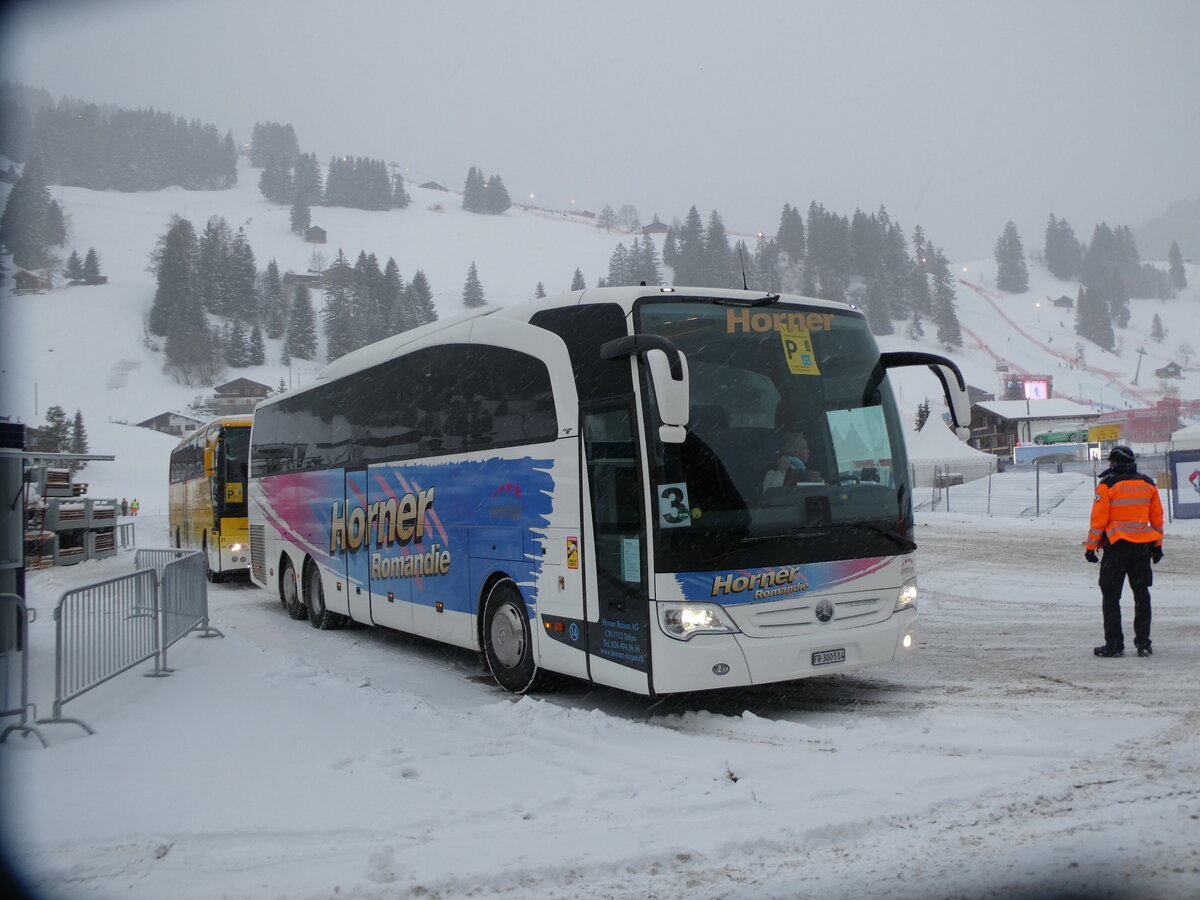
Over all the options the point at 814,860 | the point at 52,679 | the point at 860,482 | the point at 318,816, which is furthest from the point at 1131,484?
the point at 52,679

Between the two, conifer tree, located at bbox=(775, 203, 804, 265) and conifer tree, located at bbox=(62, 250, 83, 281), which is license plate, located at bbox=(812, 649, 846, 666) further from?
conifer tree, located at bbox=(775, 203, 804, 265)

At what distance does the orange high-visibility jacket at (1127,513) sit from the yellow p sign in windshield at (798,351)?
320cm

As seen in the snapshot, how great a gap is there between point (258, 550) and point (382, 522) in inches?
256

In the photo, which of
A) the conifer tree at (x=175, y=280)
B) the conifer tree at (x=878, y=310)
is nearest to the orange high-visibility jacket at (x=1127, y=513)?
the conifer tree at (x=175, y=280)

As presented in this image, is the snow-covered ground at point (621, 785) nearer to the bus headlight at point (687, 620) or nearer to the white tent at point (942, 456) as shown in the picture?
the bus headlight at point (687, 620)

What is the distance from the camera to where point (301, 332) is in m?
131

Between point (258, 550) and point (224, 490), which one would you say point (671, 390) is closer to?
point (258, 550)

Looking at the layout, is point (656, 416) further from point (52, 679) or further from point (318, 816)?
point (52, 679)

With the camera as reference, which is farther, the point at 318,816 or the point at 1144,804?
the point at 318,816

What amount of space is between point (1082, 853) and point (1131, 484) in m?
5.56

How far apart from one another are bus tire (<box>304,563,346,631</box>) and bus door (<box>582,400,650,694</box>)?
665cm

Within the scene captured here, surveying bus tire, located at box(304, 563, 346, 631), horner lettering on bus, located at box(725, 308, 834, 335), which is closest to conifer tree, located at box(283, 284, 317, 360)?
bus tire, located at box(304, 563, 346, 631)

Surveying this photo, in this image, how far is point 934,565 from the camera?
19.1 m

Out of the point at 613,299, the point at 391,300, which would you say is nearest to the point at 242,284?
the point at 391,300
